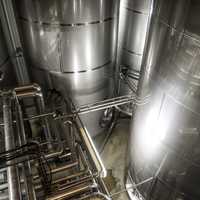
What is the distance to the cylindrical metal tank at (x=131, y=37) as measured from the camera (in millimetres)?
3490

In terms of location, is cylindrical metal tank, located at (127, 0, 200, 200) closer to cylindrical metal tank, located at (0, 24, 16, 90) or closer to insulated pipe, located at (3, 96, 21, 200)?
insulated pipe, located at (3, 96, 21, 200)

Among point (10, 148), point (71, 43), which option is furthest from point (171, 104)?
point (71, 43)

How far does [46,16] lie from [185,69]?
205 cm

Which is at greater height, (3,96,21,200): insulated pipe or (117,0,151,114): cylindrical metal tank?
(117,0,151,114): cylindrical metal tank

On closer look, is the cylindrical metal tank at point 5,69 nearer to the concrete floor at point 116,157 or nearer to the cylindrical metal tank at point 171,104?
the concrete floor at point 116,157

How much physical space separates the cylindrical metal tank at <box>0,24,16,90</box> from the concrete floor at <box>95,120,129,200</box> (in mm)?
2202

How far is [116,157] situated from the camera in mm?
4441

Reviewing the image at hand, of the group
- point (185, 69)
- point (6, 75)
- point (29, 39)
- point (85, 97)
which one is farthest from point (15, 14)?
point (185, 69)

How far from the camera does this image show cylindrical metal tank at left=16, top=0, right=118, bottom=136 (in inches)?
113

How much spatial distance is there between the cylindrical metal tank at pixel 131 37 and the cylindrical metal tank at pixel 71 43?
1.16ft

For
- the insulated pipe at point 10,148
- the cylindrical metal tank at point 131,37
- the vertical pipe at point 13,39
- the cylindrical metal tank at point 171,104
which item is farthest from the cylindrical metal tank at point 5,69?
the cylindrical metal tank at point 171,104

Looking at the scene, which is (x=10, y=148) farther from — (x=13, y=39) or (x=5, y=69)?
(x=13, y=39)

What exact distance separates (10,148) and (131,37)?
2787 millimetres

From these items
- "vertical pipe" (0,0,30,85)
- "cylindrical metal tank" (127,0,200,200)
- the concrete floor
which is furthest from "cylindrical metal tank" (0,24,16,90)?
"cylindrical metal tank" (127,0,200,200)
